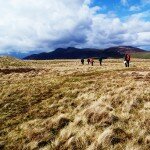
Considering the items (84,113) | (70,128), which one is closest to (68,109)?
(84,113)

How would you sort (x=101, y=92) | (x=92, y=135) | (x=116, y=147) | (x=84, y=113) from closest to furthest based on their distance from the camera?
1. (x=116, y=147)
2. (x=92, y=135)
3. (x=84, y=113)
4. (x=101, y=92)

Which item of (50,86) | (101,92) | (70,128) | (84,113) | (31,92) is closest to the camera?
(70,128)

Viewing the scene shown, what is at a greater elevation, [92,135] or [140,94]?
[140,94]

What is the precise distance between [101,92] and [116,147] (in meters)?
9.67

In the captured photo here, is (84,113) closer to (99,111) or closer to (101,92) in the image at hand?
(99,111)

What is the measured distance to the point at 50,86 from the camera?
33.0m

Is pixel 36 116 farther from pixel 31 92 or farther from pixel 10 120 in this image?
pixel 31 92

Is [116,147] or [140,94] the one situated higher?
[140,94]

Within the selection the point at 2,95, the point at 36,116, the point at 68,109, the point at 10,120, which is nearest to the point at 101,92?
the point at 68,109

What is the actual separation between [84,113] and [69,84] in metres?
10.6

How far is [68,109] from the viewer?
942 inches

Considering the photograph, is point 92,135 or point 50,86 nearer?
point 92,135

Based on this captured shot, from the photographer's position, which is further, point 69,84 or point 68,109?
point 69,84

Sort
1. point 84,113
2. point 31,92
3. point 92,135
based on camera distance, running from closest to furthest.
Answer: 1. point 92,135
2. point 84,113
3. point 31,92
